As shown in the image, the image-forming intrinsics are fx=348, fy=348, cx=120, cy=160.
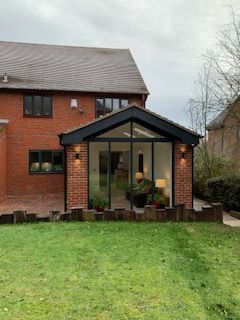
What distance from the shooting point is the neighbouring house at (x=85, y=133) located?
12594 mm

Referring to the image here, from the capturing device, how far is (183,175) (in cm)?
1309

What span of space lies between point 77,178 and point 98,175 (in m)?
0.79

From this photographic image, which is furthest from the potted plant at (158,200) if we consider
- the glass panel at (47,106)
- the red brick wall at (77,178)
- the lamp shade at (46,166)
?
the glass panel at (47,106)

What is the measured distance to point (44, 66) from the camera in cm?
2064

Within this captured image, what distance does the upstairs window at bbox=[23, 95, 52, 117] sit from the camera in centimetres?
1892

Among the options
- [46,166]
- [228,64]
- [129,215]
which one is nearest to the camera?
[129,215]

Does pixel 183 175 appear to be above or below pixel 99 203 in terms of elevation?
above

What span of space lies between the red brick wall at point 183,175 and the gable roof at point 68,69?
24.5 ft

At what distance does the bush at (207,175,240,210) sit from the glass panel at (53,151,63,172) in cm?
830

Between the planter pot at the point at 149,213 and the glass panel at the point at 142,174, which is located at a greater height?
the glass panel at the point at 142,174

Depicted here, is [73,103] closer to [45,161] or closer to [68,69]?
[68,69]

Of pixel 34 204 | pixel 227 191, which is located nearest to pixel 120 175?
pixel 227 191

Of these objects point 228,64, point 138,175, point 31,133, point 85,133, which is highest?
point 228,64

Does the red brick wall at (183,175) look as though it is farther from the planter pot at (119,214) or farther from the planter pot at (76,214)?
→ the planter pot at (76,214)
